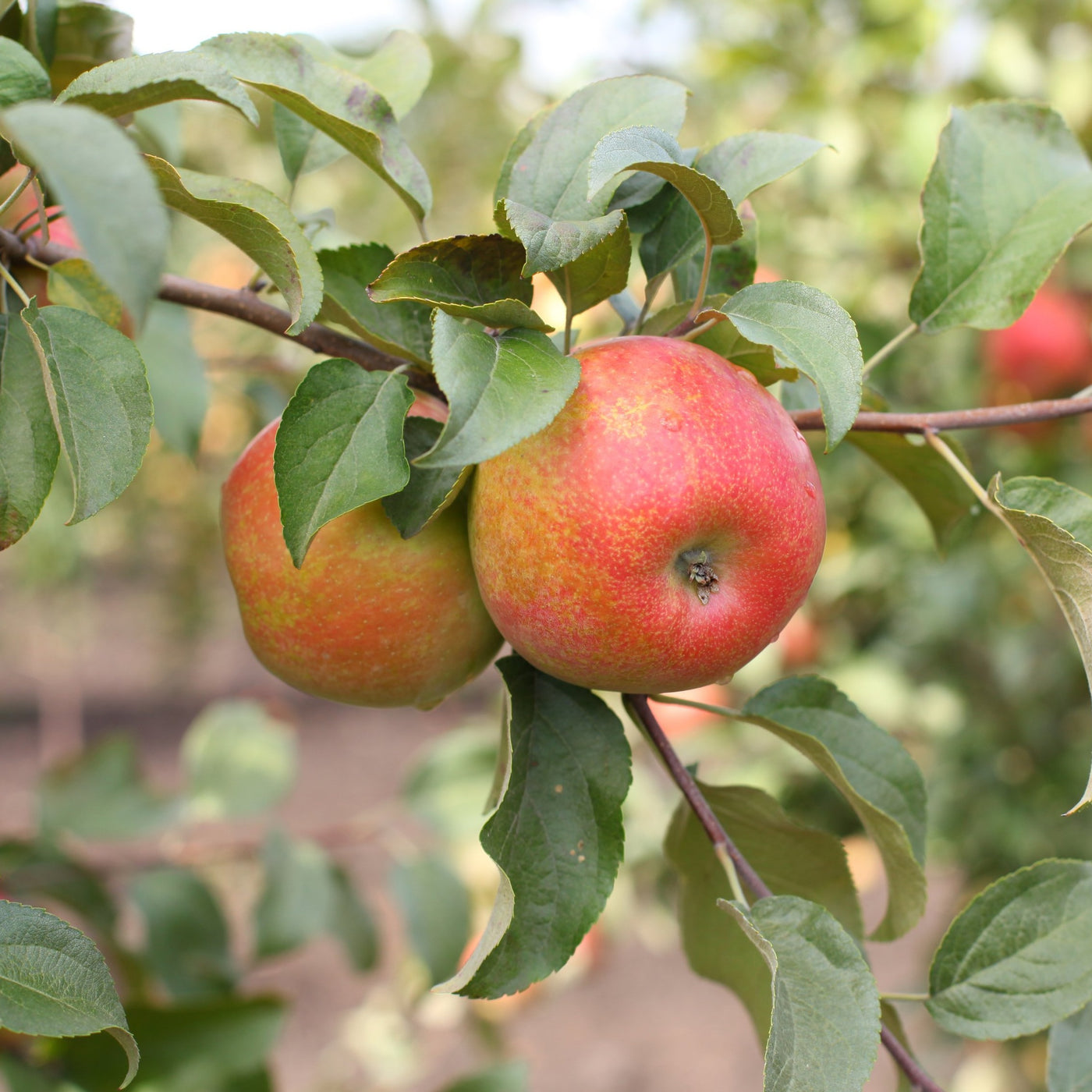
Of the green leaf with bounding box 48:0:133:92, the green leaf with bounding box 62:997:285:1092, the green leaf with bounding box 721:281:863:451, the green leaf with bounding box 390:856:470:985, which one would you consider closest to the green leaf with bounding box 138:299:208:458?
the green leaf with bounding box 48:0:133:92

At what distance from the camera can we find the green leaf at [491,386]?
1.30ft

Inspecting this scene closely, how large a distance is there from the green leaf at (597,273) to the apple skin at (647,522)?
0.05 m

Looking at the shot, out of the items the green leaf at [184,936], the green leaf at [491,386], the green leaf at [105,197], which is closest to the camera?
the green leaf at [105,197]

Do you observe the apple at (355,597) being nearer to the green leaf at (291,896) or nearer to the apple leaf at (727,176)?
the apple leaf at (727,176)

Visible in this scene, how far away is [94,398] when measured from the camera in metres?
0.46

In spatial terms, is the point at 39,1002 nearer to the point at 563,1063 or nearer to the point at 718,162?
the point at 718,162

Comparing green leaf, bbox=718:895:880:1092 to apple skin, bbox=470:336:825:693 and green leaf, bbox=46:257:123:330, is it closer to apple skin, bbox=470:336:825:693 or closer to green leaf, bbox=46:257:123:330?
apple skin, bbox=470:336:825:693

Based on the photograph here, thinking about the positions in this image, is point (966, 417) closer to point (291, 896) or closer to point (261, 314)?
point (261, 314)

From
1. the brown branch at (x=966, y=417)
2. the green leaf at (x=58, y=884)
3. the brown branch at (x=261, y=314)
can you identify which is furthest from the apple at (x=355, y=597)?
the green leaf at (x=58, y=884)

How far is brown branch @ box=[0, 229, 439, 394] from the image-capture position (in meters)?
0.57

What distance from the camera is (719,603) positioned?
0.49m

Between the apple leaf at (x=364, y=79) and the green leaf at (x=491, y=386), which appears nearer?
the green leaf at (x=491, y=386)

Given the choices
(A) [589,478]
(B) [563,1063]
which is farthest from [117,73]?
(B) [563,1063]

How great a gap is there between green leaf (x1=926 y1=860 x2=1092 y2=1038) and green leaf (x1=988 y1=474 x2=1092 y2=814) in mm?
154
